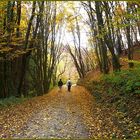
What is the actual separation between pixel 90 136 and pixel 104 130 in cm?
87

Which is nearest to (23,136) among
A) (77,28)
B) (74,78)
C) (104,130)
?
(104,130)

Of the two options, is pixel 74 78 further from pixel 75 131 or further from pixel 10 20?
pixel 75 131

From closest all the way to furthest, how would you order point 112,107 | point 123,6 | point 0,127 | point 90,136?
point 90,136, point 0,127, point 112,107, point 123,6

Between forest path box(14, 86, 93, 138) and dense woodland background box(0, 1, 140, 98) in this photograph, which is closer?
forest path box(14, 86, 93, 138)

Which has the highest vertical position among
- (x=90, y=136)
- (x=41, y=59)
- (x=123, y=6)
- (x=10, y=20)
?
(x=123, y=6)

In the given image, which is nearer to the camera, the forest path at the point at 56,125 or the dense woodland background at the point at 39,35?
the forest path at the point at 56,125

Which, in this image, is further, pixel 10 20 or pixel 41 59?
pixel 41 59

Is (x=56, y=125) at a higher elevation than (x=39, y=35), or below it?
below

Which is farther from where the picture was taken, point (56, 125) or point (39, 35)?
point (39, 35)

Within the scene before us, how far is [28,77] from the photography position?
37.0 meters

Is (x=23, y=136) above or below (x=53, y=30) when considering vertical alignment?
below

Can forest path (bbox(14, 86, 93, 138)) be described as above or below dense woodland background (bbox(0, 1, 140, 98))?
below

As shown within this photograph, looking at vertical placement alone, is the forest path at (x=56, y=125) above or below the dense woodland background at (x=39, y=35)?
below

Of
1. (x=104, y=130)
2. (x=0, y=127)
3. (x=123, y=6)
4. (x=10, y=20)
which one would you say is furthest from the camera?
(x=123, y=6)
